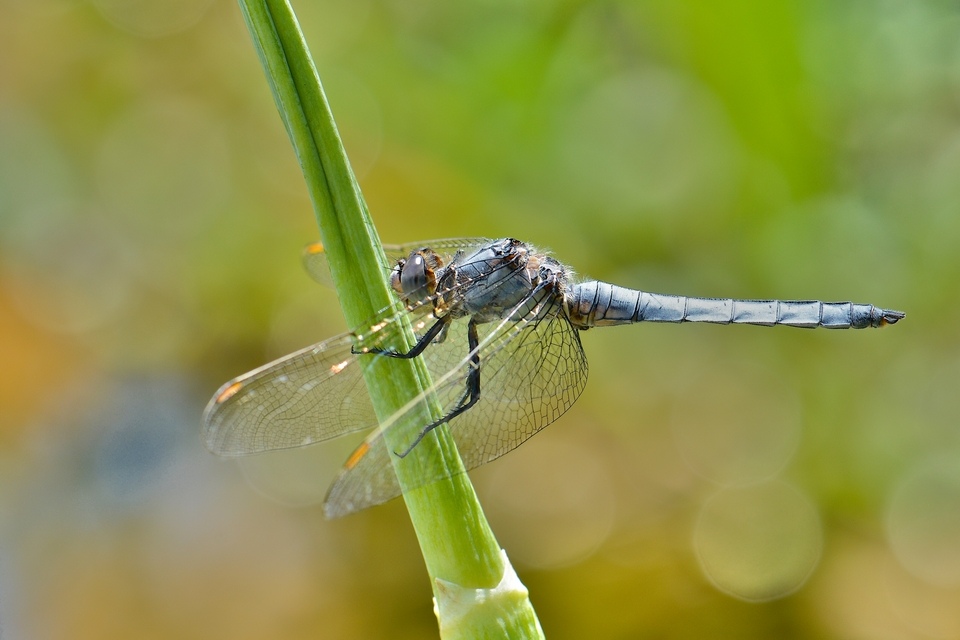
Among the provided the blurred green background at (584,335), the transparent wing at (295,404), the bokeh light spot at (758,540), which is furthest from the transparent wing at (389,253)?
the bokeh light spot at (758,540)

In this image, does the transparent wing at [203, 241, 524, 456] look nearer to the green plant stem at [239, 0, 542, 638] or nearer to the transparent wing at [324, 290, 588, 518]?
the transparent wing at [324, 290, 588, 518]

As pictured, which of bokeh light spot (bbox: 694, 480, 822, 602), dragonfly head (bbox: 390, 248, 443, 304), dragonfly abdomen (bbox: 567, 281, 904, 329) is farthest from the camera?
bokeh light spot (bbox: 694, 480, 822, 602)

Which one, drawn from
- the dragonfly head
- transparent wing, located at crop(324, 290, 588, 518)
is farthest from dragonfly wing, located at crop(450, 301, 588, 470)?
the dragonfly head

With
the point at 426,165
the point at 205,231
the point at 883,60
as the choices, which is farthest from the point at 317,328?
the point at 883,60

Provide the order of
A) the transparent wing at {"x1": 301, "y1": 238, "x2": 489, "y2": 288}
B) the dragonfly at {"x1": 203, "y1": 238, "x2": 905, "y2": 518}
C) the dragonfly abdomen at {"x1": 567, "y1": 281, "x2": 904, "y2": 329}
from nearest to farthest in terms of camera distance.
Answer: the dragonfly at {"x1": 203, "y1": 238, "x2": 905, "y2": 518}, the dragonfly abdomen at {"x1": 567, "y1": 281, "x2": 904, "y2": 329}, the transparent wing at {"x1": 301, "y1": 238, "x2": 489, "y2": 288}

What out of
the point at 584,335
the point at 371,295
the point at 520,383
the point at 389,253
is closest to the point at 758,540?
the point at 584,335

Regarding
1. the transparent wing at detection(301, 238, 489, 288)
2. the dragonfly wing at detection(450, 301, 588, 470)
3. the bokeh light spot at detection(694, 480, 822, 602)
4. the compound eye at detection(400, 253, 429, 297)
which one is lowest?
the bokeh light spot at detection(694, 480, 822, 602)
